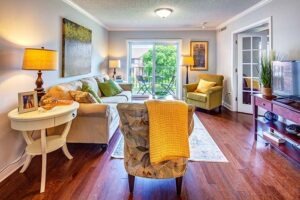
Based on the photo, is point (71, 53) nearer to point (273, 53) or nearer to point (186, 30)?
point (273, 53)

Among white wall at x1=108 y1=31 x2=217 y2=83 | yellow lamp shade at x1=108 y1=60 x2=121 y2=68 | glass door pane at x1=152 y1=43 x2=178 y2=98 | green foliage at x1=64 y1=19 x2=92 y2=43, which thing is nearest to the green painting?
green foliage at x1=64 y1=19 x2=92 y2=43

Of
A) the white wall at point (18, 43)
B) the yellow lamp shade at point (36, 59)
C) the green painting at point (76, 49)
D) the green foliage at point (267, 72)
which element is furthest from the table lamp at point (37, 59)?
the green foliage at point (267, 72)

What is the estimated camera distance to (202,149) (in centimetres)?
324

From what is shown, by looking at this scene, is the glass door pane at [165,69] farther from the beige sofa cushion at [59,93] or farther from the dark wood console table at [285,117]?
the beige sofa cushion at [59,93]

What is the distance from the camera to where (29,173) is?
8.32ft

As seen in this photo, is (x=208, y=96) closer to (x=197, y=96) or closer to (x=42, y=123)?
(x=197, y=96)

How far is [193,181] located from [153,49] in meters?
5.47

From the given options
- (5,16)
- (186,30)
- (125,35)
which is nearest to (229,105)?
(186,30)

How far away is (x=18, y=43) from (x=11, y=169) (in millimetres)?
1496

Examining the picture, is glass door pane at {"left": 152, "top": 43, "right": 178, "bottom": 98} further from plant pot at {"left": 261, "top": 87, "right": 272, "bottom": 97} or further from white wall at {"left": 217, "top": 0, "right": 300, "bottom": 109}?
plant pot at {"left": 261, "top": 87, "right": 272, "bottom": 97}

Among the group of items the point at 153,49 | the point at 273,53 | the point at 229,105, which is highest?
the point at 153,49

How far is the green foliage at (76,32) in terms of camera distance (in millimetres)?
3932

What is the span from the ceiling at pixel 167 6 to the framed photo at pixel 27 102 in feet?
7.48

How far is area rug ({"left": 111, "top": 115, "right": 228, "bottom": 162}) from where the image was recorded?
9.65 ft
